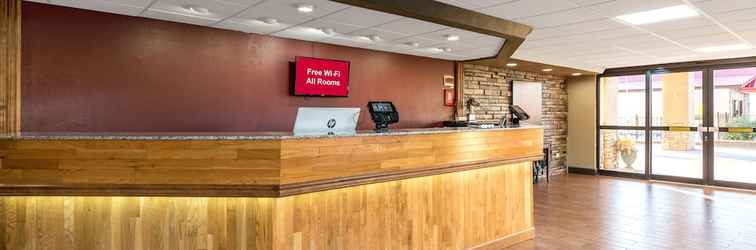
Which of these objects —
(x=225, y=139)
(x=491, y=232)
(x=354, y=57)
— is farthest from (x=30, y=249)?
(x=354, y=57)

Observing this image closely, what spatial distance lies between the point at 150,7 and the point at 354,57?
2.48 m

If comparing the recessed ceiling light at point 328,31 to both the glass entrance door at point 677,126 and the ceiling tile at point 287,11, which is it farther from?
the glass entrance door at point 677,126

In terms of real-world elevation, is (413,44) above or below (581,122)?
above

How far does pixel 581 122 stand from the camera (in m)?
9.25

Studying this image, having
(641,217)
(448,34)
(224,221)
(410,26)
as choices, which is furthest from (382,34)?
(641,217)

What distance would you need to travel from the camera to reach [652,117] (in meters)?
8.43

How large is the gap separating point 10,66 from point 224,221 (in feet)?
7.67

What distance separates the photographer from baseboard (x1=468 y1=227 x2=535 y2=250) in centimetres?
405

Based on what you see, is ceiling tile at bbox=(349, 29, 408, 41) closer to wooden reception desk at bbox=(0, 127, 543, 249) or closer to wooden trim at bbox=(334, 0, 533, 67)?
wooden trim at bbox=(334, 0, 533, 67)

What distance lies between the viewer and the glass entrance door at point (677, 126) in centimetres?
791

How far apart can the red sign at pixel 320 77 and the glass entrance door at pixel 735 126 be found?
6.26m

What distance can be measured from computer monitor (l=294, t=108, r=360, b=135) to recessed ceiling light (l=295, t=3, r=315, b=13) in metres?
0.90

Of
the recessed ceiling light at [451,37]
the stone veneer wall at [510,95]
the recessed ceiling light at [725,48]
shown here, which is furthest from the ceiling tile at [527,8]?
the recessed ceiling light at [725,48]

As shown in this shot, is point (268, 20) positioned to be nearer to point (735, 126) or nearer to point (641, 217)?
point (641, 217)
